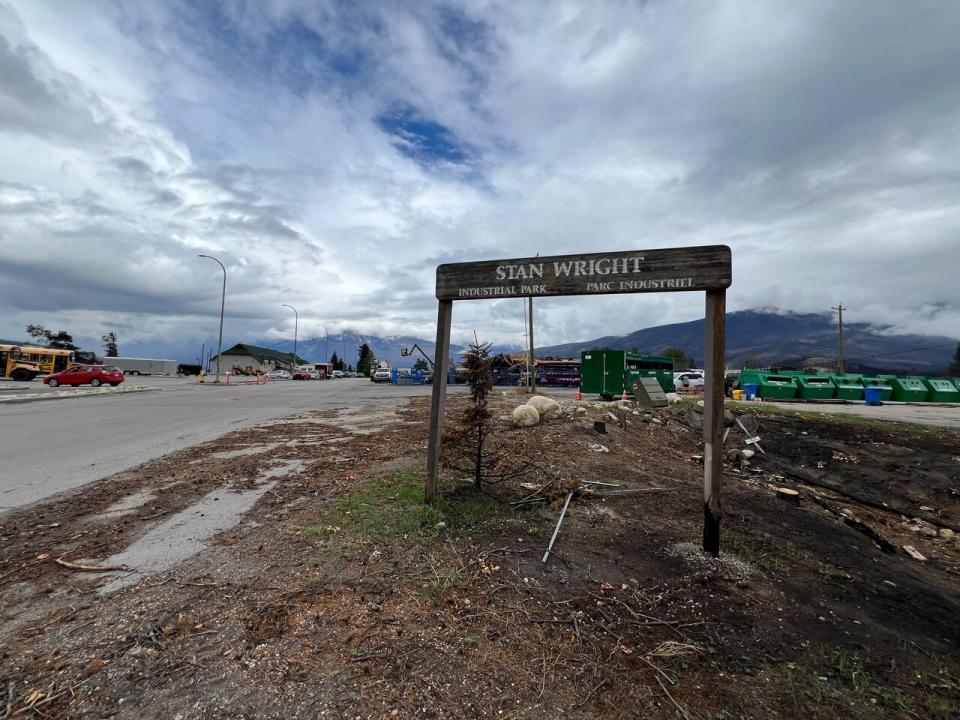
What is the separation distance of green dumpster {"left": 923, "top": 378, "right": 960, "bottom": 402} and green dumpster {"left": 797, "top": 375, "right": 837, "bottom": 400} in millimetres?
6051

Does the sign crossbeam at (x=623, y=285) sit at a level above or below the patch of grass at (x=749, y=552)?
above

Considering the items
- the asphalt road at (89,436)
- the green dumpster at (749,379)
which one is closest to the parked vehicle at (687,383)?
the green dumpster at (749,379)

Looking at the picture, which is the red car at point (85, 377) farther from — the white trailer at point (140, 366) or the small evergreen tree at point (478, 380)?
the white trailer at point (140, 366)

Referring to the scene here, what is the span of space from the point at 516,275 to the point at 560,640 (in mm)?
3339

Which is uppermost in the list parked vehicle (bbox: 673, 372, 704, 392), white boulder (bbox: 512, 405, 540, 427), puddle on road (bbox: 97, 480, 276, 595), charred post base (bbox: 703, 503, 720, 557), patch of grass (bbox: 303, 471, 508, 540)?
parked vehicle (bbox: 673, 372, 704, 392)

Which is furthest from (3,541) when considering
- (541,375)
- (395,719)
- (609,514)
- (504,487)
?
(541,375)

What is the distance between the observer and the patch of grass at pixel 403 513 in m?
4.47

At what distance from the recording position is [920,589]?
4.15m

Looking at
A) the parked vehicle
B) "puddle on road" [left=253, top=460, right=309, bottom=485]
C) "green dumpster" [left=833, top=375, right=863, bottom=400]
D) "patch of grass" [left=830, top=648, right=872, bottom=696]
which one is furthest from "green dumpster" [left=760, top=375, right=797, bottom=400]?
"patch of grass" [left=830, top=648, right=872, bottom=696]

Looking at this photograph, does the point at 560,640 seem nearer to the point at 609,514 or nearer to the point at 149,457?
the point at 609,514

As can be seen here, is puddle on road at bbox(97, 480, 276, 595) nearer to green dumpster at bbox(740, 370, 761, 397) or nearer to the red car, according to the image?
green dumpster at bbox(740, 370, 761, 397)

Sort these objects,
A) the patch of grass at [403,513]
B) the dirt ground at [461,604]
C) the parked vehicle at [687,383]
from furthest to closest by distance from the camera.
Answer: the parked vehicle at [687,383] → the patch of grass at [403,513] → the dirt ground at [461,604]

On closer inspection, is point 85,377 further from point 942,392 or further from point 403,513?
point 942,392

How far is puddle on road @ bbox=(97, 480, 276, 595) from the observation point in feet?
12.3
